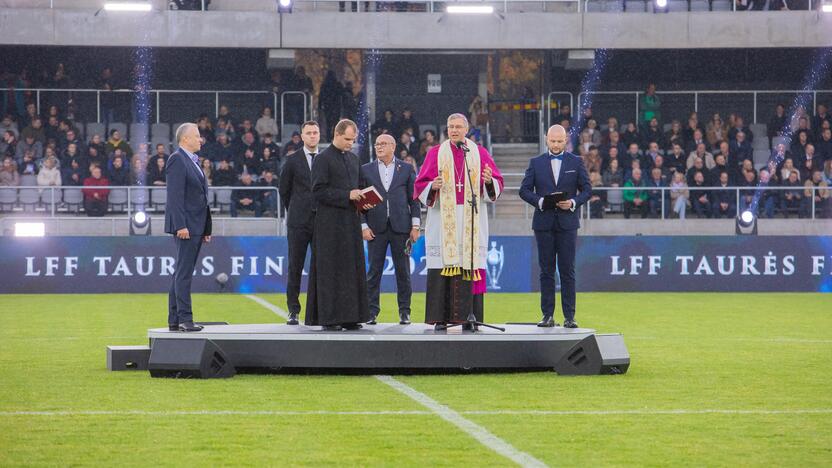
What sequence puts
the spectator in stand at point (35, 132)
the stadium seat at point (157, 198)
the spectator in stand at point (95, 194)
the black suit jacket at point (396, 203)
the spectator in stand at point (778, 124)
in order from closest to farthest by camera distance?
the black suit jacket at point (396, 203) < the spectator in stand at point (95, 194) < the stadium seat at point (157, 198) < the spectator in stand at point (35, 132) < the spectator in stand at point (778, 124)

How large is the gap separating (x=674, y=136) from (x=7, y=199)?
14.1 meters

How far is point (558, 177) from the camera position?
12.6m

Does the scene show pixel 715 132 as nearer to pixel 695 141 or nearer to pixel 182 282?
pixel 695 141

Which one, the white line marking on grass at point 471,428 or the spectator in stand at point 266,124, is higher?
the spectator in stand at point 266,124

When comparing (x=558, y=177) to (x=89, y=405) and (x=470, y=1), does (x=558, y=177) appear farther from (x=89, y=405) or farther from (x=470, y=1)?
(x=470, y=1)

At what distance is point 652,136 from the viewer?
30031 mm

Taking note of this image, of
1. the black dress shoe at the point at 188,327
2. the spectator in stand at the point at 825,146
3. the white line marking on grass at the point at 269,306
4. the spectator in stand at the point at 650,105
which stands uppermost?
the spectator in stand at the point at 650,105

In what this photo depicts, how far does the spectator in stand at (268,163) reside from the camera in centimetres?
2828

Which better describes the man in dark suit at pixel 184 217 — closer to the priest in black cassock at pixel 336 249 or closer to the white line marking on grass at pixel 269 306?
the priest in black cassock at pixel 336 249

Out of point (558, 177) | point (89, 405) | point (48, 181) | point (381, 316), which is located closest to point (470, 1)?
point (48, 181)

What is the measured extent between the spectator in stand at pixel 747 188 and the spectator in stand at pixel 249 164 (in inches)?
387

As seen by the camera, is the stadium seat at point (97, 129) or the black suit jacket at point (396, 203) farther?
the stadium seat at point (97, 129)

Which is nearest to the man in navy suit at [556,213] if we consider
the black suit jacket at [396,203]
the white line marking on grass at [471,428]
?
the black suit jacket at [396,203]

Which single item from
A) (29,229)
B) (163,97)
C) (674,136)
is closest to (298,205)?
(29,229)
